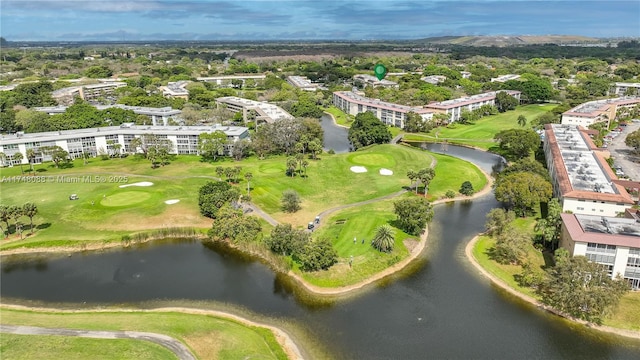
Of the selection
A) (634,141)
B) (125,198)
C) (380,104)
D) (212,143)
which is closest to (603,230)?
(634,141)

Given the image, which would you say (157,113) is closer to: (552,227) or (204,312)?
(204,312)

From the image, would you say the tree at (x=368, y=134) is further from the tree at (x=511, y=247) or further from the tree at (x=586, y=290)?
the tree at (x=586, y=290)

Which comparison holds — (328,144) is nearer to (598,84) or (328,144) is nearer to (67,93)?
(67,93)

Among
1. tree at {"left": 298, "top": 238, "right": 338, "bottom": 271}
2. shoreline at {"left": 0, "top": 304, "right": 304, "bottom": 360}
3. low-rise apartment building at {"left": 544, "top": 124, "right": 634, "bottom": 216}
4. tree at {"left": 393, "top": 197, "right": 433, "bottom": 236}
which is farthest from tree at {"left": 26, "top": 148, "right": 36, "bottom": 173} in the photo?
low-rise apartment building at {"left": 544, "top": 124, "right": 634, "bottom": 216}

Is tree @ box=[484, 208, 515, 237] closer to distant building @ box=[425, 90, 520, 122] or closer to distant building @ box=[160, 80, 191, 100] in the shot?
distant building @ box=[425, 90, 520, 122]

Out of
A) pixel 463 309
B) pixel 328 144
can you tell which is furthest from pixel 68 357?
pixel 328 144
